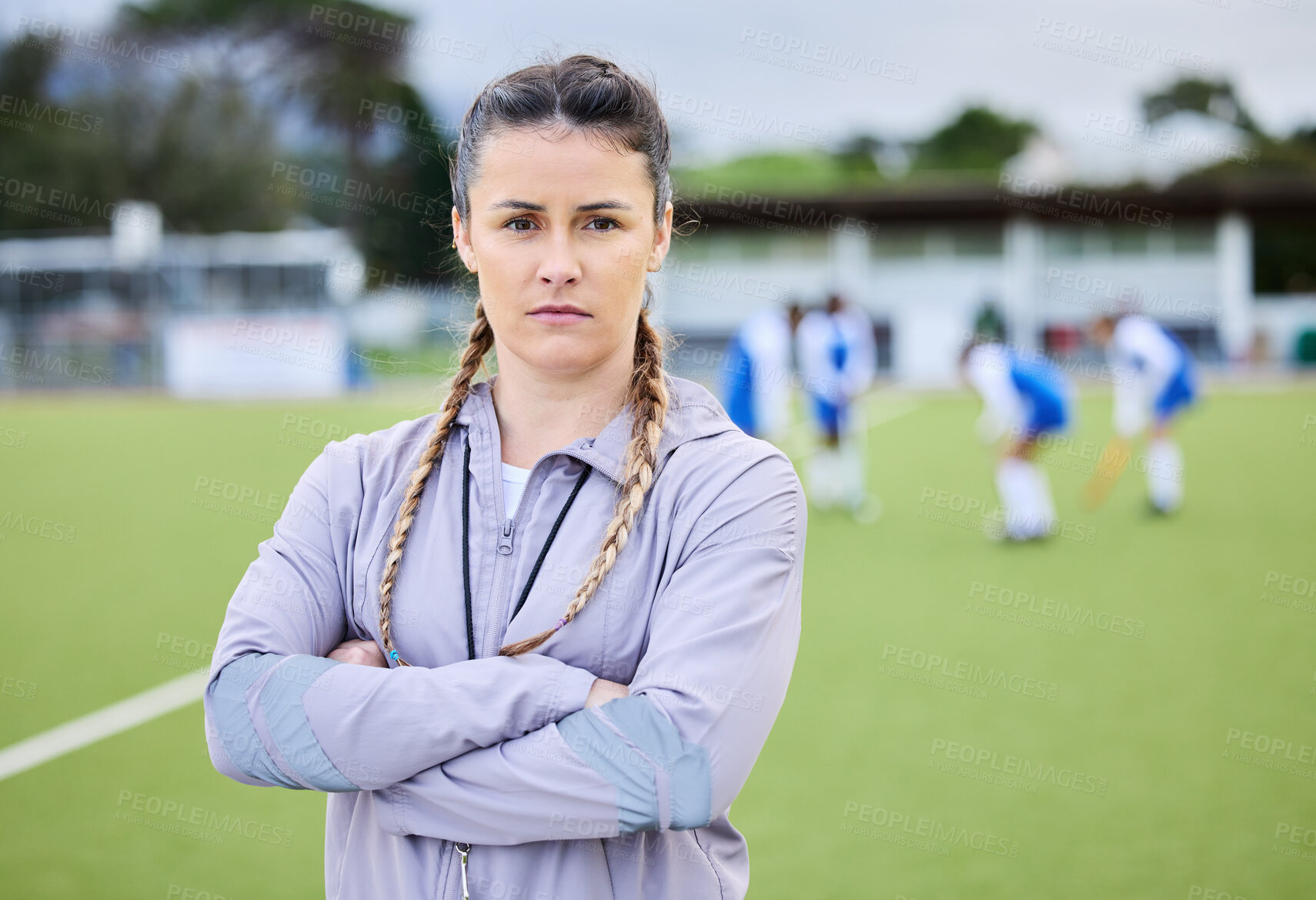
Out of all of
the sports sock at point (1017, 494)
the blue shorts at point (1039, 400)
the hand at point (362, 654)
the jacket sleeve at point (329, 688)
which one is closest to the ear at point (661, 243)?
the jacket sleeve at point (329, 688)

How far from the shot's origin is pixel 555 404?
77.2 inches

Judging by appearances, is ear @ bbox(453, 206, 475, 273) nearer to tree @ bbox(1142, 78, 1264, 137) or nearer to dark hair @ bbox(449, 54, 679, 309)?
dark hair @ bbox(449, 54, 679, 309)

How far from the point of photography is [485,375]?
2.19 meters

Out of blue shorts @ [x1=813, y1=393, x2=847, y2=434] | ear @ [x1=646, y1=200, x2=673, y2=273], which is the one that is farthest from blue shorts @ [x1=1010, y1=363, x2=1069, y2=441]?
ear @ [x1=646, y1=200, x2=673, y2=273]

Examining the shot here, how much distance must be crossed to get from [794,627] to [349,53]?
193 ft

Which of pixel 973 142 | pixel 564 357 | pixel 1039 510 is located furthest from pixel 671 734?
pixel 973 142

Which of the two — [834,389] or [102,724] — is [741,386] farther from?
[102,724]

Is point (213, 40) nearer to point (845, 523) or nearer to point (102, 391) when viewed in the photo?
point (102, 391)

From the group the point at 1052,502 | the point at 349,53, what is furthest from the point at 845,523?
the point at 349,53

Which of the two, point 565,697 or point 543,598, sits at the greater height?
point 543,598

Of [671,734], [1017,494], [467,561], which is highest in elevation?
[467,561]

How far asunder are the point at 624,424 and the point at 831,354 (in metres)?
10.2

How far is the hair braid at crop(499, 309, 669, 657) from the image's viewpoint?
1.78m

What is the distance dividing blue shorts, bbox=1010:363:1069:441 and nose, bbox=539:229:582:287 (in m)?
8.61
